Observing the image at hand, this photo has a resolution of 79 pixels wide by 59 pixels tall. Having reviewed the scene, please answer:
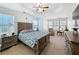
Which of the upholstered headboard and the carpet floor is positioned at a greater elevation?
the upholstered headboard

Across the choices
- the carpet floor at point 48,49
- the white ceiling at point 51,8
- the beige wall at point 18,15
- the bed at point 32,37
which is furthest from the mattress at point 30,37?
the white ceiling at point 51,8

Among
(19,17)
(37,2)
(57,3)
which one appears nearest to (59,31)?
(57,3)

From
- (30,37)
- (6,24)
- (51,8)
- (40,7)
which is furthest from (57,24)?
(6,24)

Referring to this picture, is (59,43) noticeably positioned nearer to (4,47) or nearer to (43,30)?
(43,30)

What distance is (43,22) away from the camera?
232 centimetres

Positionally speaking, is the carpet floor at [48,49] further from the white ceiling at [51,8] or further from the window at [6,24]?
the white ceiling at [51,8]

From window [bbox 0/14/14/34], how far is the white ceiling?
217 millimetres

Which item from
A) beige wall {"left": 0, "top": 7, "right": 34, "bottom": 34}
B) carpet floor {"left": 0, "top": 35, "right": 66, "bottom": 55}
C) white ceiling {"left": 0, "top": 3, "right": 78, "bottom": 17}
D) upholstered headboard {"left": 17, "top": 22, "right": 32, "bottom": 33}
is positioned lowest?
carpet floor {"left": 0, "top": 35, "right": 66, "bottom": 55}

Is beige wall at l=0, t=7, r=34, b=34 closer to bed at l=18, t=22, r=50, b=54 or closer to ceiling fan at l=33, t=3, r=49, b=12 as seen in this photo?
bed at l=18, t=22, r=50, b=54

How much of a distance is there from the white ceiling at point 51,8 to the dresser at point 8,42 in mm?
620

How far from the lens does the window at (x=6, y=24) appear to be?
2132 millimetres

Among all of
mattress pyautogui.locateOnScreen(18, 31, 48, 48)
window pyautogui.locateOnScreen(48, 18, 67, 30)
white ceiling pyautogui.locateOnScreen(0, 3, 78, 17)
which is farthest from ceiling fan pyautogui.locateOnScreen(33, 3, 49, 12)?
mattress pyautogui.locateOnScreen(18, 31, 48, 48)

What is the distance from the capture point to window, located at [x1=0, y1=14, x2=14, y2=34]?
2132 mm

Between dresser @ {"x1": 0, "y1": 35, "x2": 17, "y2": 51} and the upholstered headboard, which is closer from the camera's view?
dresser @ {"x1": 0, "y1": 35, "x2": 17, "y2": 51}
